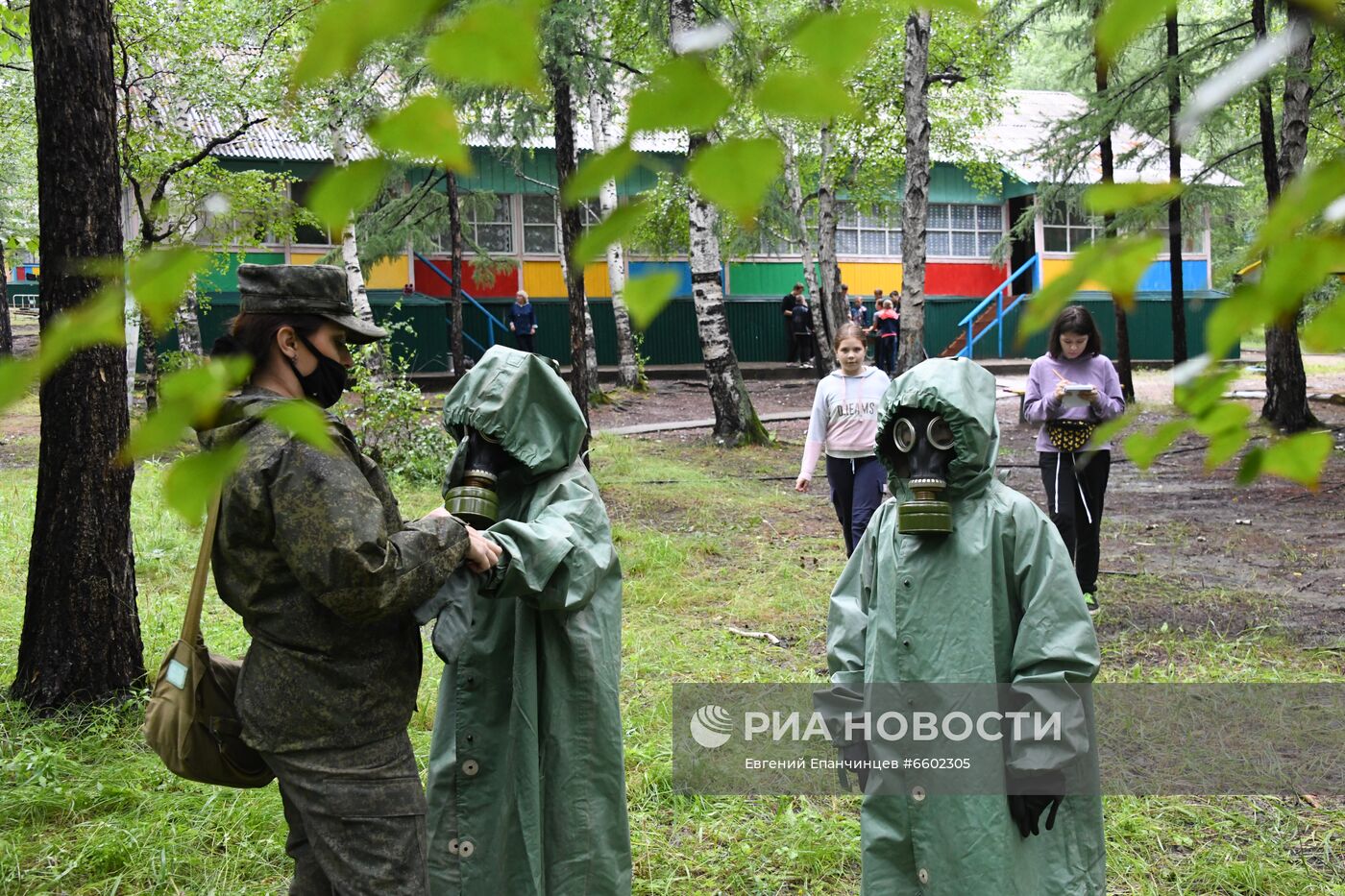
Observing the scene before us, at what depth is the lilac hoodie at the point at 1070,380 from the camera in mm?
6984

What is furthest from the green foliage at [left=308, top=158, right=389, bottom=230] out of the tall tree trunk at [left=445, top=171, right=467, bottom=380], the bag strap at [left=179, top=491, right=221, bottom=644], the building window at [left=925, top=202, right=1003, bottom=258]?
the building window at [left=925, top=202, right=1003, bottom=258]

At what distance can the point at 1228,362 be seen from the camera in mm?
1438

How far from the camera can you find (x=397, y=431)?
1244 centimetres

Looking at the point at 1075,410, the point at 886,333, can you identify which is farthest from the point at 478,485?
the point at 886,333

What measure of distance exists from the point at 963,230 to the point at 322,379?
1231 inches

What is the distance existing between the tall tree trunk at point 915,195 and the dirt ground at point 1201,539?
6.25 feet

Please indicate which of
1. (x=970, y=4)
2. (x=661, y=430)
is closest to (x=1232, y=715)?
(x=970, y=4)

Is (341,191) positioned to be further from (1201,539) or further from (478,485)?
(1201,539)

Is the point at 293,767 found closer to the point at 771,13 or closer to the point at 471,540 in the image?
the point at 471,540

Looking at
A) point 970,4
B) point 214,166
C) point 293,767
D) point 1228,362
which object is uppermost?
point 214,166

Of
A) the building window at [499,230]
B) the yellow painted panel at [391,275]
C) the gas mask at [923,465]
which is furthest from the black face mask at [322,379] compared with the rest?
the building window at [499,230]

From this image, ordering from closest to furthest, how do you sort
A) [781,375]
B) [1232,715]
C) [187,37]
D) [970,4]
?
[970,4]
[1232,715]
[187,37]
[781,375]

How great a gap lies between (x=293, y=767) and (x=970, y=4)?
2.18 meters

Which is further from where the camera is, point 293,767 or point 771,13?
point 771,13
